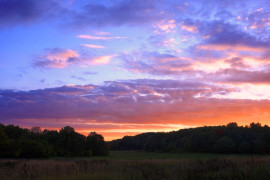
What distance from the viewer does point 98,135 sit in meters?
101

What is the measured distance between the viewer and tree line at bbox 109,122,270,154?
3429 inches

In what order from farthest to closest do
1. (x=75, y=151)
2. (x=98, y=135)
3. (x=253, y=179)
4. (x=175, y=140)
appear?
1. (x=175, y=140)
2. (x=98, y=135)
3. (x=75, y=151)
4. (x=253, y=179)

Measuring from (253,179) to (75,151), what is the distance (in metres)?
86.5

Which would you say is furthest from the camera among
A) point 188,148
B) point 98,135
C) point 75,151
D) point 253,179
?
point 188,148

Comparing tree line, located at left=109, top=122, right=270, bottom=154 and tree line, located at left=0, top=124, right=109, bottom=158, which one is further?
tree line, located at left=0, top=124, right=109, bottom=158

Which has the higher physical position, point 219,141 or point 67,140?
point 67,140

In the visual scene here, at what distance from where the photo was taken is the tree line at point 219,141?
87100 millimetres

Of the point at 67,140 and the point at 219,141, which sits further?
the point at 67,140

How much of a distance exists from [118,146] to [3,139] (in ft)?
365

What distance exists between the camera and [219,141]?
9456cm

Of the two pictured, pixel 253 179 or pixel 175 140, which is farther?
pixel 175 140

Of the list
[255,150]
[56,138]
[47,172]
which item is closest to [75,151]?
[56,138]

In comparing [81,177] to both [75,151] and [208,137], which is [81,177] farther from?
[208,137]

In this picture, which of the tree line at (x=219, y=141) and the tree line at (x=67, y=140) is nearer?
the tree line at (x=219, y=141)
